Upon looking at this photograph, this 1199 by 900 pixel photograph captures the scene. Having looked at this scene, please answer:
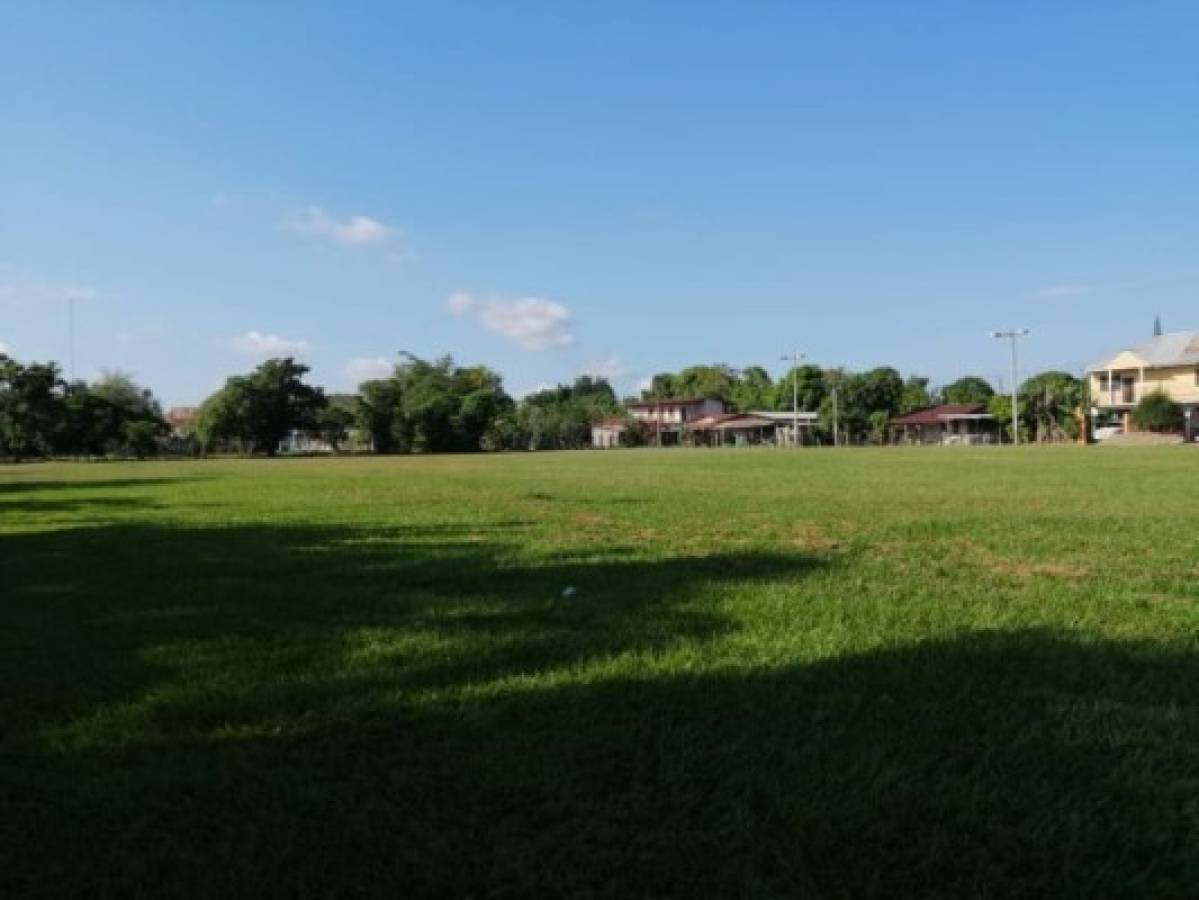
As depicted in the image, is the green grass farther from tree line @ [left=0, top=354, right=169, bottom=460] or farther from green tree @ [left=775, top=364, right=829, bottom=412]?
green tree @ [left=775, top=364, right=829, bottom=412]

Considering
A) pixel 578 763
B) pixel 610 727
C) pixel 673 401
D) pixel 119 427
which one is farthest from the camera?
pixel 673 401

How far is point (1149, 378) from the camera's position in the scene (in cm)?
7088

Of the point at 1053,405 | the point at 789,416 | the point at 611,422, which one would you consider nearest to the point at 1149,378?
the point at 1053,405

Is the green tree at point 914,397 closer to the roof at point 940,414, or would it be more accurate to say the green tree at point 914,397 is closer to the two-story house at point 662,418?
the roof at point 940,414

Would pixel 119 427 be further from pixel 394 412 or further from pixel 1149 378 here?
pixel 1149 378

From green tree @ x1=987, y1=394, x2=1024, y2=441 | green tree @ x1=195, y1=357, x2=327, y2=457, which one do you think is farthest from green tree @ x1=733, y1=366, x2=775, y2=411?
green tree @ x1=195, y1=357, x2=327, y2=457

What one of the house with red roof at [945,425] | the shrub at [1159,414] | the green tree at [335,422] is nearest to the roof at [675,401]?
the house with red roof at [945,425]

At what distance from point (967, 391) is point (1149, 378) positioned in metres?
37.8

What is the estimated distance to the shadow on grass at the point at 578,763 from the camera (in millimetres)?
2891

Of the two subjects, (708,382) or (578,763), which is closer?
(578,763)

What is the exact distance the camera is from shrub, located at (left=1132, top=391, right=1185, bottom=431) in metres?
63.6

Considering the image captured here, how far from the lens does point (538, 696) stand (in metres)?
4.47

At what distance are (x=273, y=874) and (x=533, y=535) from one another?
8.71 meters

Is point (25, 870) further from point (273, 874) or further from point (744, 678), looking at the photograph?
point (744, 678)
